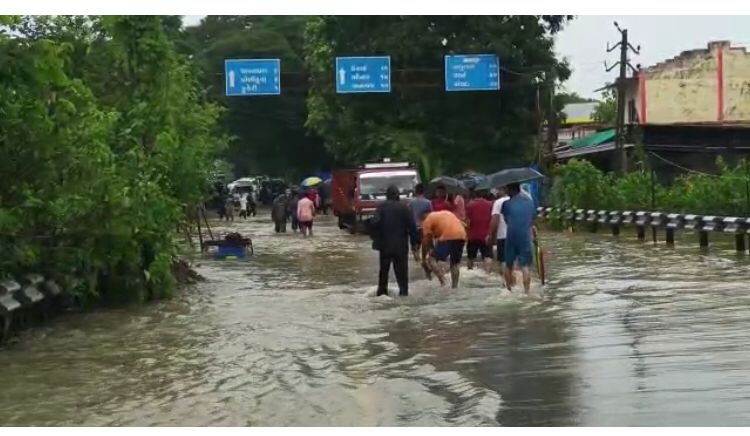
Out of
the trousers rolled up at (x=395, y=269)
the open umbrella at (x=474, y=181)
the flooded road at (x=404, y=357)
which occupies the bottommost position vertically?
the flooded road at (x=404, y=357)

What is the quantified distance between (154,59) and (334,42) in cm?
3002

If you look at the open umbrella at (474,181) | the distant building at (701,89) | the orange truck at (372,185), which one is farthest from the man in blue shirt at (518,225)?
the distant building at (701,89)

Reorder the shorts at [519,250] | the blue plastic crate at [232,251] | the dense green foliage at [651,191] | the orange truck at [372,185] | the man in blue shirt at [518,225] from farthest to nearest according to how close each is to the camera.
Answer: the orange truck at [372,185], the dense green foliage at [651,191], the blue plastic crate at [232,251], the shorts at [519,250], the man in blue shirt at [518,225]

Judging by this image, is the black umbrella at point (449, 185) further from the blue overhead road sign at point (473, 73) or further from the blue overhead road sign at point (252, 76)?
the blue overhead road sign at point (252, 76)

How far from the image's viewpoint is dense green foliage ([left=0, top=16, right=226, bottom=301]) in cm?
1255

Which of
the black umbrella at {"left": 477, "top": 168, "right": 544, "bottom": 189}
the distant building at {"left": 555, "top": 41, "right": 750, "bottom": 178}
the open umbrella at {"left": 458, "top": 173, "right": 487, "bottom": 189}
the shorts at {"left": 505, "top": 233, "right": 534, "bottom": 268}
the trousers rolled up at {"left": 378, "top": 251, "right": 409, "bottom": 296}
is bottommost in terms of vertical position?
the trousers rolled up at {"left": 378, "top": 251, "right": 409, "bottom": 296}

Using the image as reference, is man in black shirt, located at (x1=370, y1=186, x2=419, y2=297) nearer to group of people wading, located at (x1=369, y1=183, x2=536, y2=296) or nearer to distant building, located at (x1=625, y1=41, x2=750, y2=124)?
group of people wading, located at (x1=369, y1=183, x2=536, y2=296)

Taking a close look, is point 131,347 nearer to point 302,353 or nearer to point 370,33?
point 302,353

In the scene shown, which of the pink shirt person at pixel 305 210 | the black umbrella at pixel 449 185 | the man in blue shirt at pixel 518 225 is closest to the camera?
the man in blue shirt at pixel 518 225

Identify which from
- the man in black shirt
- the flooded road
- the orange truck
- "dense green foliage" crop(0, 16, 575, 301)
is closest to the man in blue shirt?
the flooded road

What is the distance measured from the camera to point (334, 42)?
47.8 meters

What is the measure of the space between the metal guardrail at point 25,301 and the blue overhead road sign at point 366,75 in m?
24.4

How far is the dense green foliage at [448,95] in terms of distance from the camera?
43.1 metres

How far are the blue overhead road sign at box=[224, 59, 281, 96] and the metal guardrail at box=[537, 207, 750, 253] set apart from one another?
9714 millimetres
